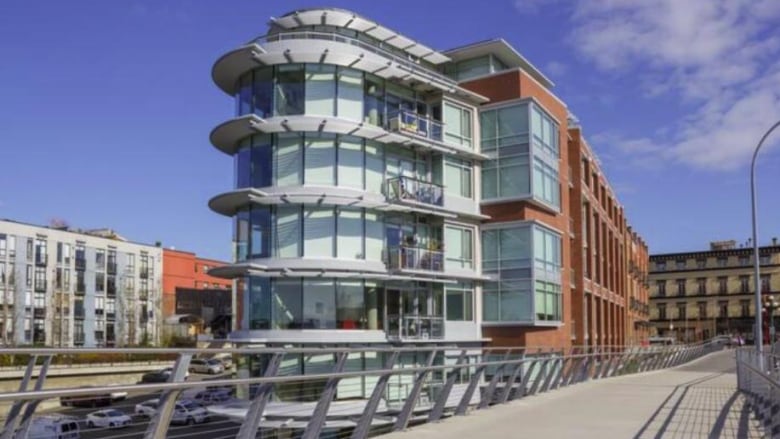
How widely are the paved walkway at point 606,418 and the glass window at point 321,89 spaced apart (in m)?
14.1

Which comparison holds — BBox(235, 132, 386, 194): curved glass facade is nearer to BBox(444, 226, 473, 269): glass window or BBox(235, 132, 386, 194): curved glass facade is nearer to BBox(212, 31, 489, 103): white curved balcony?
BBox(212, 31, 489, 103): white curved balcony

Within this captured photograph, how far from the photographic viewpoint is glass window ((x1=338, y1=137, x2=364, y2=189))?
2970 centimetres

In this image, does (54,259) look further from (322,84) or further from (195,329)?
(322,84)

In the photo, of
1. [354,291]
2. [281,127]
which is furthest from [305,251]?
[281,127]

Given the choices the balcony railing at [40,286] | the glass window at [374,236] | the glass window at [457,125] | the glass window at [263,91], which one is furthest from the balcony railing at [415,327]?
the balcony railing at [40,286]

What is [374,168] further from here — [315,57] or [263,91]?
[263,91]

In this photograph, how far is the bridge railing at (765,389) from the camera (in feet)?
29.6

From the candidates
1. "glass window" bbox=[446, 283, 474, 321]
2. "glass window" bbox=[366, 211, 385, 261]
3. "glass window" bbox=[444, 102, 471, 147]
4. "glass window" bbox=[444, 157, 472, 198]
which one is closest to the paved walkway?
"glass window" bbox=[366, 211, 385, 261]

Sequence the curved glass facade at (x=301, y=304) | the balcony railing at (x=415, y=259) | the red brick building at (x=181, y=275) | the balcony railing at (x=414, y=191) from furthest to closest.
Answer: the red brick building at (x=181, y=275), the balcony railing at (x=414, y=191), the balcony railing at (x=415, y=259), the curved glass facade at (x=301, y=304)

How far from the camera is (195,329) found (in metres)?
83.1

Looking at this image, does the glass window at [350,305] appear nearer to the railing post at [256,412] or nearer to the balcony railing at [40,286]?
the railing post at [256,412]

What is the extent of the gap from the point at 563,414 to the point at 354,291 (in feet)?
51.3

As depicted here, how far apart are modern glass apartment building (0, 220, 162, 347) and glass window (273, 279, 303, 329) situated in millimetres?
44813

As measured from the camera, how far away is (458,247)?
34188 millimetres
